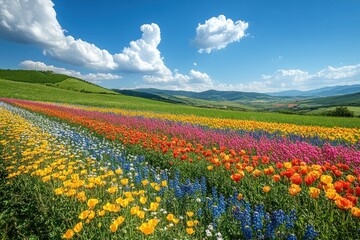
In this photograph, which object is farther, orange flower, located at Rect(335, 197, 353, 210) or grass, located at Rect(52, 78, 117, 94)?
grass, located at Rect(52, 78, 117, 94)

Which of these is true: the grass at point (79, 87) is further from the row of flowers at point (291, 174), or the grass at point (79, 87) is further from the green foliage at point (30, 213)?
the row of flowers at point (291, 174)

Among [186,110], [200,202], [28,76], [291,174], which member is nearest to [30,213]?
[200,202]

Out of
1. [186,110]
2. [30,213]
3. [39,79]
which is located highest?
[39,79]

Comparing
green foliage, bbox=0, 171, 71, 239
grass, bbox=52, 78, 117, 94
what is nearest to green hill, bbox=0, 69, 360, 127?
green foliage, bbox=0, 171, 71, 239

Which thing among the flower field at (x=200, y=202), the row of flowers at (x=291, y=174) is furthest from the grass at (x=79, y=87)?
the flower field at (x=200, y=202)

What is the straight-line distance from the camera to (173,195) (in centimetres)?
489

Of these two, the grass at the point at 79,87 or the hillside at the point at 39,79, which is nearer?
the grass at the point at 79,87

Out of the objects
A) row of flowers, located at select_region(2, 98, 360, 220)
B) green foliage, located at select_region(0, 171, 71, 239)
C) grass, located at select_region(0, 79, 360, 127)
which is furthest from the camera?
grass, located at select_region(0, 79, 360, 127)

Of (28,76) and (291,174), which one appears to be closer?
(291,174)

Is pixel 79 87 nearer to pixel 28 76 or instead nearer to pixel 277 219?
pixel 28 76

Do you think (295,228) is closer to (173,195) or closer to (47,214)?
(173,195)

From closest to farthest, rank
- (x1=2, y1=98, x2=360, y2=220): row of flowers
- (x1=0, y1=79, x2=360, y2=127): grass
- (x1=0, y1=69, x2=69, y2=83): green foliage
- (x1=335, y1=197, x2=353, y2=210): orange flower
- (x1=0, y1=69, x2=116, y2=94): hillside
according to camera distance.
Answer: (x1=335, y1=197, x2=353, y2=210): orange flower
(x1=2, y1=98, x2=360, y2=220): row of flowers
(x1=0, y1=79, x2=360, y2=127): grass
(x1=0, y1=69, x2=116, y2=94): hillside
(x1=0, y1=69, x2=69, y2=83): green foliage

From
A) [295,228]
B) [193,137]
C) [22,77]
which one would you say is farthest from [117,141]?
[22,77]

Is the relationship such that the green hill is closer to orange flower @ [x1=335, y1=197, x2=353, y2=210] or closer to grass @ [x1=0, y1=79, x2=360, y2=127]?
grass @ [x1=0, y1=79, x2=360, y2=127]
